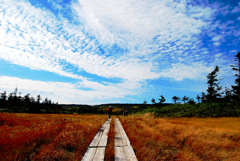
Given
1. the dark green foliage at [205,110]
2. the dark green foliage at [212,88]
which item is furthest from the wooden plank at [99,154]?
the dark green foliage at [212,88]

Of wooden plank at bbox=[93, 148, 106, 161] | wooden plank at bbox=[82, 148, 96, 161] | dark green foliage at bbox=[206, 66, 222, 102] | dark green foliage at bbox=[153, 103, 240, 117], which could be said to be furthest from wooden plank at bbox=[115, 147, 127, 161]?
dark green foliage at bbox=[206, 66, 222, 102]

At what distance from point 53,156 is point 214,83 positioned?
51.9 metres

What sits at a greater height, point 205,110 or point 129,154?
point 205,110

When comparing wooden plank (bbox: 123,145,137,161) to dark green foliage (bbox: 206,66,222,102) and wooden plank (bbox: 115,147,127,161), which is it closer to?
wooden plank (bbox: 115,147,127,161)

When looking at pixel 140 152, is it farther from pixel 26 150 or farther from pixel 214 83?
pixel 214 83

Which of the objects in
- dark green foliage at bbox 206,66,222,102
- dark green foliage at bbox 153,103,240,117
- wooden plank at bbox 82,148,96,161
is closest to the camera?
wooden plank at bbox 82,148,96,161

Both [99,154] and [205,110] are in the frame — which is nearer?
[99,154]

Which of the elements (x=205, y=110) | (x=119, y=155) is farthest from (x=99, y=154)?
(x=205, y=110)

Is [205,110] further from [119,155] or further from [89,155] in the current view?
[89,155]

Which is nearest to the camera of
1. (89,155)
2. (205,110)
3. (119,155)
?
(89,155)

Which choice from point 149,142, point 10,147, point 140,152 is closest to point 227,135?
point 149,142

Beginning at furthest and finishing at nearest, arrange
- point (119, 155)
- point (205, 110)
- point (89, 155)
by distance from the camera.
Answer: point (205, 110)
point (119, 155)
point (89, 155)

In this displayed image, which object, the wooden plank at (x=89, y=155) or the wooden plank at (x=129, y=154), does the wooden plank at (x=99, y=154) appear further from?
the wooden plank at (x=129, y=154)

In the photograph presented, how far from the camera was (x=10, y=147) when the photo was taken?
4629mm
